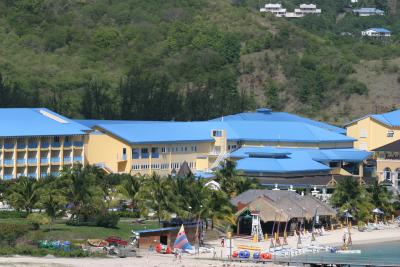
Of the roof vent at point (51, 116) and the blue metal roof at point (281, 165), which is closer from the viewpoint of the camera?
the roof vent at point (51, 116)

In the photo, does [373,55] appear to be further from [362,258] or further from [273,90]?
[362,258]

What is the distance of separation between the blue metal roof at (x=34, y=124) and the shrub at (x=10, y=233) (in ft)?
76.8

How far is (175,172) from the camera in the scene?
111062 millimetres

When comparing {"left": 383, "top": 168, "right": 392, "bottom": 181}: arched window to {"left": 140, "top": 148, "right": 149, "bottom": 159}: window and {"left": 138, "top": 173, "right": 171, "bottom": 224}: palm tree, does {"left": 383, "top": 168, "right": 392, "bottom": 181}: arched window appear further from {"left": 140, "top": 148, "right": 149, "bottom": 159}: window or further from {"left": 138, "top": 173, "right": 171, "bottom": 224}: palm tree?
{"left": 138, "top": 173, "right": 171, "bottom": 224}: palm tree

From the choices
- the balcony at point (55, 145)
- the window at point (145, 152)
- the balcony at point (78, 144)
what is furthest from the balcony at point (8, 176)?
the window at point (145, 152)

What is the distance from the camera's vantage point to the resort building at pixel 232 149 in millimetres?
109188

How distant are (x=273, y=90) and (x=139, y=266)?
96.9m

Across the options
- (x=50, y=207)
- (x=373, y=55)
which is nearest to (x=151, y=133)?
(x=50, y=207)

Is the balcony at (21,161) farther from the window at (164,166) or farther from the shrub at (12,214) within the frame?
the shrub at (12,214)

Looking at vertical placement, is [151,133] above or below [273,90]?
below

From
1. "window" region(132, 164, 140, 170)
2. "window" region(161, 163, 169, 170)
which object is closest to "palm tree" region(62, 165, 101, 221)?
"window" region(132, 164, 140, 170)

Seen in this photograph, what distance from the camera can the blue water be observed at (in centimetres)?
7956

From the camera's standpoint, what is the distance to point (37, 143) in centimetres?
10281

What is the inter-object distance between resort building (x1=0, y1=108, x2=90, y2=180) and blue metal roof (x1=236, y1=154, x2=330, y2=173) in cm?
1221
